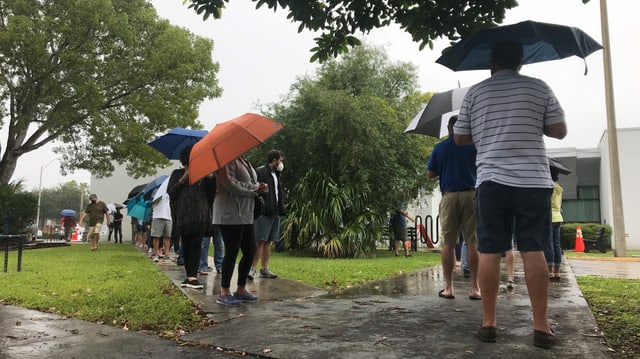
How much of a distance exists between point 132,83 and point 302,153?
8.79m

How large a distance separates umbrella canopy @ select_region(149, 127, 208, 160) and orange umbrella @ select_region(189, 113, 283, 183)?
369 centimetres

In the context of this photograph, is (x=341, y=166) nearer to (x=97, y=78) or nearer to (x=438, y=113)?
(x=438, y=113)

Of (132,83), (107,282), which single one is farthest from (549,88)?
(132,83)

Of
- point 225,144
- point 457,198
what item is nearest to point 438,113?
point 457,198

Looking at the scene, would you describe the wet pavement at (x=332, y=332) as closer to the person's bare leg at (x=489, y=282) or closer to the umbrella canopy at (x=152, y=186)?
the person's bare leg at (x=489, y=282)

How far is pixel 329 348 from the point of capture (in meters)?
3.31

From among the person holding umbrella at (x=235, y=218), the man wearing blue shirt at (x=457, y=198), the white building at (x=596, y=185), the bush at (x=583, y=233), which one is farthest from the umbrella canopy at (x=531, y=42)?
the white building at (x=596, y=185)

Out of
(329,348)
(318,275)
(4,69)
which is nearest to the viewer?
(329,348)

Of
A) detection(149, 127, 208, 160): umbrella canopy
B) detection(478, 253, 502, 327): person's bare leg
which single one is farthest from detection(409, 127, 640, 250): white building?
detection(478, 253, 502, 327): person's bare leg

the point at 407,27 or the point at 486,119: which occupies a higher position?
the point at 407,27

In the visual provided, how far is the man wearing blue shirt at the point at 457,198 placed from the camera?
497cm

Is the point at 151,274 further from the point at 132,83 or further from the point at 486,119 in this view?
the point at 132,83

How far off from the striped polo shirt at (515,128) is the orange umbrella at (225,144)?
2088 mm

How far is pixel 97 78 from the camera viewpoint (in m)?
18.5
